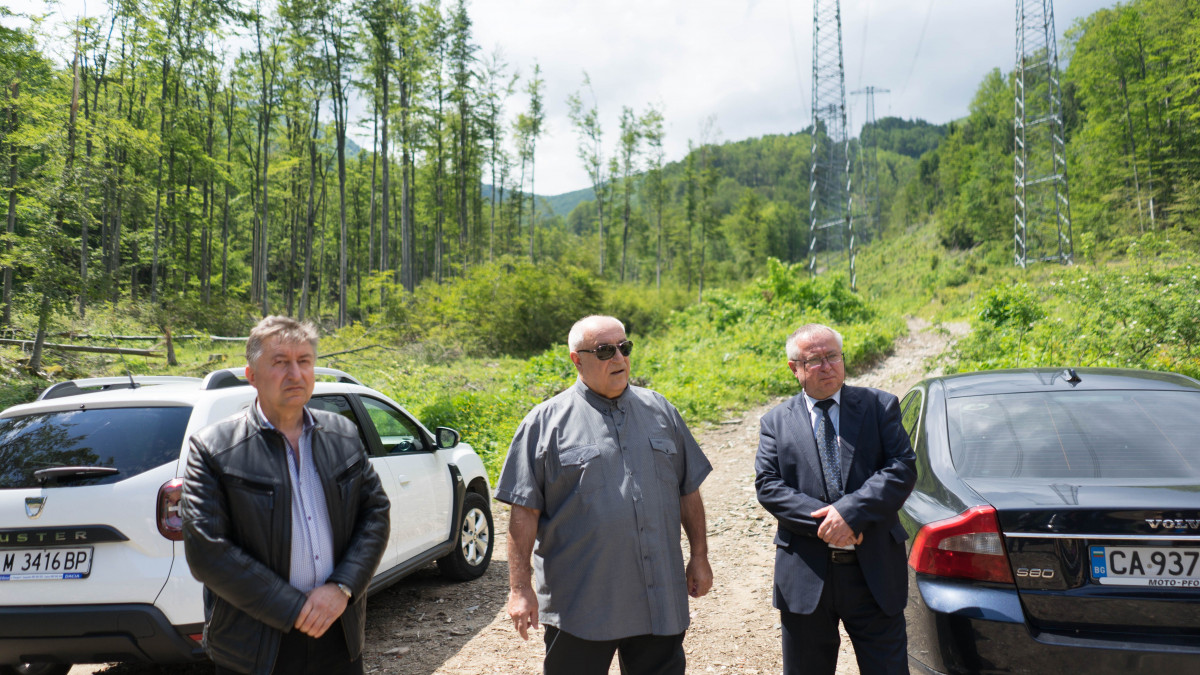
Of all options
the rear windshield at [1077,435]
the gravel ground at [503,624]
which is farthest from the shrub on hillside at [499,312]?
the rear windshield at [1077,435]

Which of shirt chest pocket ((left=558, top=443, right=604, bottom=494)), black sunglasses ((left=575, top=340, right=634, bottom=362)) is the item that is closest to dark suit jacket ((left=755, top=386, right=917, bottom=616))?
shirt chest pocket ((left=558, top=443, right=604, bottom=494))

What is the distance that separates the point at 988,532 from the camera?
2596 mm

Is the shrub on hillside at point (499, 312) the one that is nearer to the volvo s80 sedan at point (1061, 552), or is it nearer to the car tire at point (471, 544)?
the car tire at point (471, 544)

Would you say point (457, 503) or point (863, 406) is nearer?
point (863, 406)

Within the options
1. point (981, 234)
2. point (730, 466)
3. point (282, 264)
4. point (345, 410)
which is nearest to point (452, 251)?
point (282, 264)

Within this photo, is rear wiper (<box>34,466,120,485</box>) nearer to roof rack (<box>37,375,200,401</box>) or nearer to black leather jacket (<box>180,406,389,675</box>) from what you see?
roof rack (<box>37,375,200,401</box>)

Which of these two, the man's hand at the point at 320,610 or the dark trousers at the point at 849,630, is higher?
the man's hand at the point at 320,610

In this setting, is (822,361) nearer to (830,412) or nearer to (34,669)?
(830,412)

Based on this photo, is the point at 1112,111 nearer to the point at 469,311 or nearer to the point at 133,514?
the point at 469,311

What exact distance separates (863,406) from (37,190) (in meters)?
14.0

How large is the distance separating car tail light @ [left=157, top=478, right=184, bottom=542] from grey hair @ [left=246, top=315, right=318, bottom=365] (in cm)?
142

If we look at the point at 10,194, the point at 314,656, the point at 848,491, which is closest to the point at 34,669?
the point at 314,656

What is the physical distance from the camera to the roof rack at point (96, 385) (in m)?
3.87

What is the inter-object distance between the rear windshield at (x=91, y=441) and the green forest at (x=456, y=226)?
7139 millimetres
